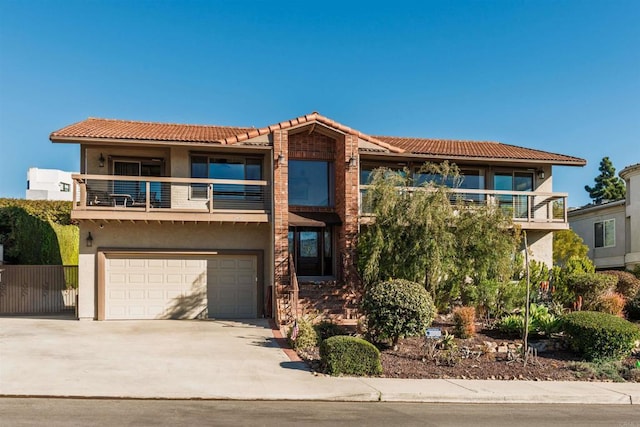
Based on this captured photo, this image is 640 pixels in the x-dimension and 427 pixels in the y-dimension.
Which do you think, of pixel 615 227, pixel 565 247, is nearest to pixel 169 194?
pixel 565 247

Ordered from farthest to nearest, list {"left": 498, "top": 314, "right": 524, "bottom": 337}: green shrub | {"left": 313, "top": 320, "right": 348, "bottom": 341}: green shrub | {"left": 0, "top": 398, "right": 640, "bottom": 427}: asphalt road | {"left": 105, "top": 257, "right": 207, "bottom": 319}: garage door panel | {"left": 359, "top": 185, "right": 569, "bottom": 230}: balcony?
{"left": 359, "top": 185, "right": 569, "bottom": 230}: balcony → {"left": 105, "top": 257, "right": 207, "bottom": 319}: garage door panel → {"left": 498, "top": 314, "right": 524, "bottom": 337}: green shrub → {"left": 313, "top": 320, "right": 348, "bottom": 341}: green shrub → {"left": 0, "top": 398, "right": 640, "bottom": 427}: asphalt road

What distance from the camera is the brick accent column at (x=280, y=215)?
17219 millimetres

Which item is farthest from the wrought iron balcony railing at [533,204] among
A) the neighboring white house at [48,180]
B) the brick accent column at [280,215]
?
the neighboring white house at [48,180]

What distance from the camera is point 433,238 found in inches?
593

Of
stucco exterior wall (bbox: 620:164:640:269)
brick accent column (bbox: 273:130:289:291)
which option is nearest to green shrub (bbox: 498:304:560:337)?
brick accent column (bbox: 273:130:289:291)

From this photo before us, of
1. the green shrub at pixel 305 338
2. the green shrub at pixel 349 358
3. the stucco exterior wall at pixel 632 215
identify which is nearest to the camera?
the green shrub at pixel 349 358

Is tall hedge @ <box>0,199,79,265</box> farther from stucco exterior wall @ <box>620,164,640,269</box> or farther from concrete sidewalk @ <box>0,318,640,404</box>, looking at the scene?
stucco exterior wall @ <box>620,164,640,269</box>

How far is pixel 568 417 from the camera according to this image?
876 centimetres

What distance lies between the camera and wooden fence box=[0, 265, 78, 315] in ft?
64.7

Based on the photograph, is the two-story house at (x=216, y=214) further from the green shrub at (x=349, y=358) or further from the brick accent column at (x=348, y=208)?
the green shrub at (x=349, y=358)

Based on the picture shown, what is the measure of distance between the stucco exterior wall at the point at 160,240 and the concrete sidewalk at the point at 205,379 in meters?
3.33

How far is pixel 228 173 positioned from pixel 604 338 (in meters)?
12.5

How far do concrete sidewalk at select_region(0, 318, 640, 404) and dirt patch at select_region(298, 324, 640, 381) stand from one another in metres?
A: 0.47

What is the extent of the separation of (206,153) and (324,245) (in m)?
5.18
